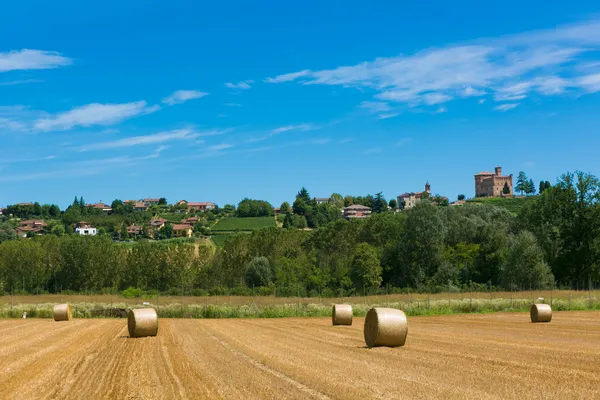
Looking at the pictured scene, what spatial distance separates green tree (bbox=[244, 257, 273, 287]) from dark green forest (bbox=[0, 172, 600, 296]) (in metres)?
0.13

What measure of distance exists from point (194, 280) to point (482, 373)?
75.7m

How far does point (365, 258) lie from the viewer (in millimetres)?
76188

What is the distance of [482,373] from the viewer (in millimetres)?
12609

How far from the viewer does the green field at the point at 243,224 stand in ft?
516

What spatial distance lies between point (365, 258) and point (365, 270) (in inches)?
60.2

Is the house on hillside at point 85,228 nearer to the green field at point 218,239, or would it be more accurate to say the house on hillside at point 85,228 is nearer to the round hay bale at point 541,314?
the green field at point 218,239

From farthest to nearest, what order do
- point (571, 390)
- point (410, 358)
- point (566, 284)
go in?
point (566, 284)
point (410, 358)
point (571, 390)

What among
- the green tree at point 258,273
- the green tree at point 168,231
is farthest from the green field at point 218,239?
the green tree at point 258,273

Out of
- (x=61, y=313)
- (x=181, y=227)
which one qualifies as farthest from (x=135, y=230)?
(x=61, y=313)

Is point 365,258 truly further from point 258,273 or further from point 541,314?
point 541,314

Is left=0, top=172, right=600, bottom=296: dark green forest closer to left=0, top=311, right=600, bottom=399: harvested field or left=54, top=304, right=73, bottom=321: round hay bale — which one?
left=54, top=304, right=73, bottom=321: round hay bale

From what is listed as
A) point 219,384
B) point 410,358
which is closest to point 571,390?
point 410,358

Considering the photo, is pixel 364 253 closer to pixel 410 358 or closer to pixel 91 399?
pixel 410 358

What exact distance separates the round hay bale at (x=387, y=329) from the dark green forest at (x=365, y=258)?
46.4 metres
